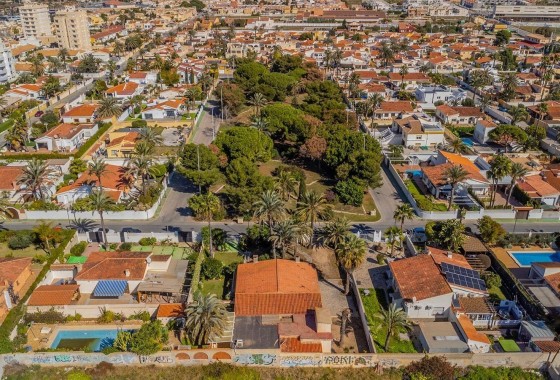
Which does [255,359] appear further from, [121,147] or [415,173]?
[121,147]

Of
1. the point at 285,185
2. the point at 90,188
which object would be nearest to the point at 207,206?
the point at 285,185

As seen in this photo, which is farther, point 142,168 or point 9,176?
point 9,176

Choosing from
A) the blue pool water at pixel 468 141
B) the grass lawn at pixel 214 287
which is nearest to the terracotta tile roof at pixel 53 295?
the grass lawn at pixel 214 287

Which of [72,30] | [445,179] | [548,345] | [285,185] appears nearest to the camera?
[548,345]

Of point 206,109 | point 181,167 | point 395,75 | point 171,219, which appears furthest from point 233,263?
point 395,75

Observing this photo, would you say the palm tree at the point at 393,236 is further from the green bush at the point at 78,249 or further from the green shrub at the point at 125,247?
the green bush at the point at 78,249

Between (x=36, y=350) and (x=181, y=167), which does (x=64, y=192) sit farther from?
(x=36, y=350)
